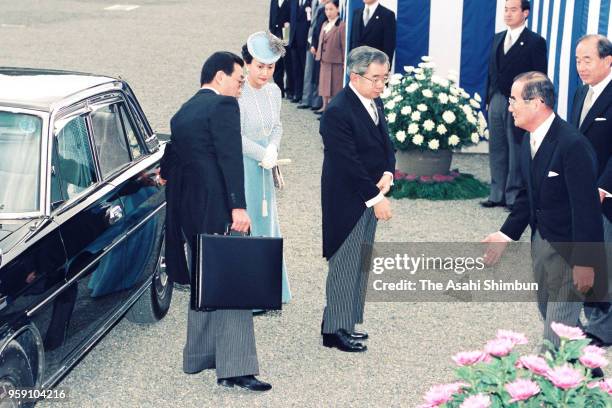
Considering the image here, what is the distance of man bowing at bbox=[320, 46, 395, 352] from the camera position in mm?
6406

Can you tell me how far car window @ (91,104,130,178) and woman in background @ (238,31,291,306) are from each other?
83cm

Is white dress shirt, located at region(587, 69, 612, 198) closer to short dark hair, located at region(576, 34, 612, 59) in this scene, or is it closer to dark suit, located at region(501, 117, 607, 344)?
short dark hair, located at region(576, 34, 612, 59)

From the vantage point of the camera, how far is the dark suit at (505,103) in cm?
1007

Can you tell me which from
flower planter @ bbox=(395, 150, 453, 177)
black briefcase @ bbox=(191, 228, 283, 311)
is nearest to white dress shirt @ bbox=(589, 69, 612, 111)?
black briefcase @ bbox=(191, 228, 283, 311)

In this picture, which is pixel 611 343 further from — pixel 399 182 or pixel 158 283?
pixel 399 182

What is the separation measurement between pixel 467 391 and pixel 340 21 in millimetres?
11651

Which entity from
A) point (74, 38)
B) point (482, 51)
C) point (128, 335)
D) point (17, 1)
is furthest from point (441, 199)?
point (17, 1)

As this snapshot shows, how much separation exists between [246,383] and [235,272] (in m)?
0.75

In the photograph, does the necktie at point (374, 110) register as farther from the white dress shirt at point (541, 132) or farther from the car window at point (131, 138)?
the car window at point (131, 138)

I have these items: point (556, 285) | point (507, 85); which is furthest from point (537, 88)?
point (507, 85)

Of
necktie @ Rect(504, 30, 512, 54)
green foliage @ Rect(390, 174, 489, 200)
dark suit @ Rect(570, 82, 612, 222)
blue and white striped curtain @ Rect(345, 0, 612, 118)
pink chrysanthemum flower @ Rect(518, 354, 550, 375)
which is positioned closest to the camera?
pink chrysanthemum flower @ Rect(518, 354, 550, 375)

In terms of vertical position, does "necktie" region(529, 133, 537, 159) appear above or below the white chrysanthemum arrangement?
above

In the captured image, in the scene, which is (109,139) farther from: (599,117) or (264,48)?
(599,117)

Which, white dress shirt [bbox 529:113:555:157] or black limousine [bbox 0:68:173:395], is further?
white dress shirt [bbox 529:113:555:157]
